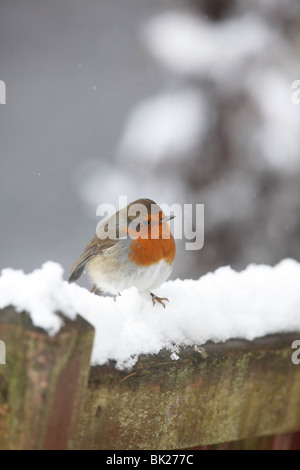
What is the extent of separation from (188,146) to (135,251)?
3.82 feet

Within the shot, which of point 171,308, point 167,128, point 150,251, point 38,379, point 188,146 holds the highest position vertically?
point 167,128

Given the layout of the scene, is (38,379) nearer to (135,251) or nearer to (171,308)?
(171,308)

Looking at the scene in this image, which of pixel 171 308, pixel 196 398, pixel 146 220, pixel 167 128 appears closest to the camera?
pixel 196 398

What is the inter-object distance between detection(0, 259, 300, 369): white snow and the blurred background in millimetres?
1255

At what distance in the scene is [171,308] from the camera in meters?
1.29

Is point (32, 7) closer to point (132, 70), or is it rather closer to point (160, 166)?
point (132, 70)

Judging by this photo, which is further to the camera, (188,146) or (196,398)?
(188,146)

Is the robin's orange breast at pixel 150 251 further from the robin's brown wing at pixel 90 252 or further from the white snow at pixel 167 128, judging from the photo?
the white snow at pixel 167 128

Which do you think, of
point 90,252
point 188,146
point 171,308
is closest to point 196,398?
point 171,308

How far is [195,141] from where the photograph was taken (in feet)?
8.97

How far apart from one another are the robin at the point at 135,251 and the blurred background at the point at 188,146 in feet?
3.08

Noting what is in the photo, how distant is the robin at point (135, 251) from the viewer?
168 cm
